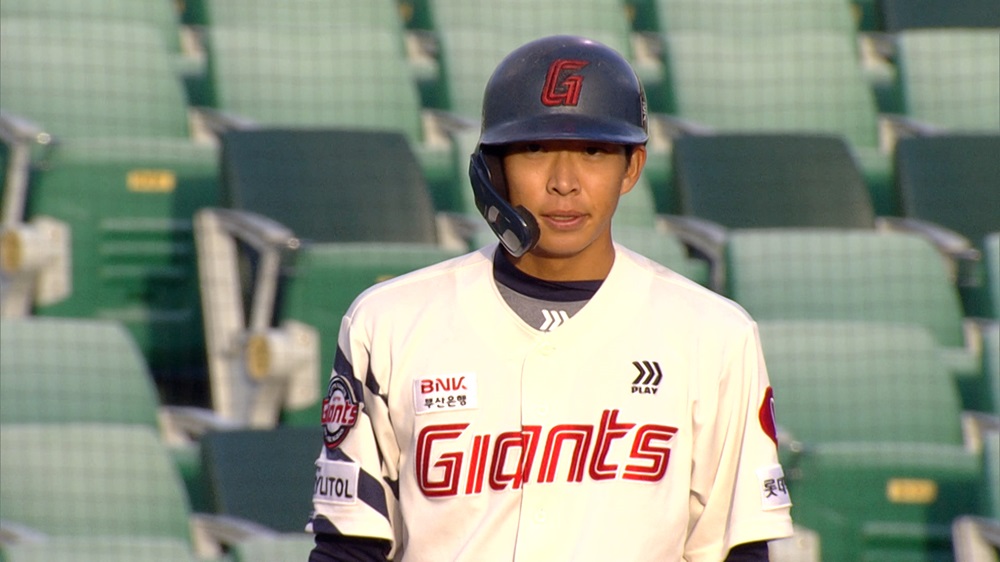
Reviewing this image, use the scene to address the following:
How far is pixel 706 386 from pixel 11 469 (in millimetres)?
1737

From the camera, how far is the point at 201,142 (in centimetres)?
415

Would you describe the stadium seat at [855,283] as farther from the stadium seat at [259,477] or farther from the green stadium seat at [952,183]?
the stadium seat at [259,477]

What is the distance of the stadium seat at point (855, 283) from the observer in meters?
3.63

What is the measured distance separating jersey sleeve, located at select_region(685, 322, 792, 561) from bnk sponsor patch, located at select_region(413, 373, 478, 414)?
Answer: 0.18 meters

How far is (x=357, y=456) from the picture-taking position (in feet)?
4.49

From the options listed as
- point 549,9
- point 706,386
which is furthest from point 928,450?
point 549,9

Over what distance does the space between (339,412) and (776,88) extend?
350 cm

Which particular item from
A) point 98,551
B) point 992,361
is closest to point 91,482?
point 98,551

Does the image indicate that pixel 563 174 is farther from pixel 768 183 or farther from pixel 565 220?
pixel 768 183

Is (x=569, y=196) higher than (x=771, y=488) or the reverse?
higher

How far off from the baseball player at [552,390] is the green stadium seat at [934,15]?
13.7 ft

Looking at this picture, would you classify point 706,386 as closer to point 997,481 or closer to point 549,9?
point 997,481

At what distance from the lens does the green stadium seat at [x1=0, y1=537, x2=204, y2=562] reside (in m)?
2.32

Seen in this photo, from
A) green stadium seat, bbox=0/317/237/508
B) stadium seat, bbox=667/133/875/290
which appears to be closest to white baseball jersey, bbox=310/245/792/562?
green stadium seat, bbox=0/317/237/508
